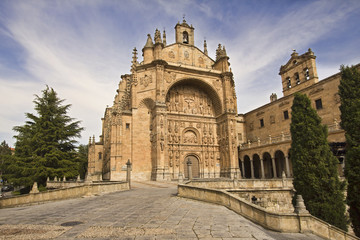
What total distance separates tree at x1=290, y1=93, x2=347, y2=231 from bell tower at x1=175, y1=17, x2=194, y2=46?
2365cm

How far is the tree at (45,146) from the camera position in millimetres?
23188

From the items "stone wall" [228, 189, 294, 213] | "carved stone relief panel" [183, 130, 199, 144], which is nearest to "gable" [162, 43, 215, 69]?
"carved stone relief panel" [183, 130, 199, 144]

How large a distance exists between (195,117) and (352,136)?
20.3m

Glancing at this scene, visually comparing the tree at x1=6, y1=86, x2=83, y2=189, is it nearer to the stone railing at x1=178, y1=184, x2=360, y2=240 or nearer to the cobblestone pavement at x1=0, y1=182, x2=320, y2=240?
the cobblestone pavement at x1=0, y1=182, x2=320, y2=240

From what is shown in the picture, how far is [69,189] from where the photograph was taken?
1387 centimetres

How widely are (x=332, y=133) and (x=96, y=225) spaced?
21069 mm

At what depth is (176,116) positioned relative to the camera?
98.0 feet

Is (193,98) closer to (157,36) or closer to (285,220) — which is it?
(157,36)

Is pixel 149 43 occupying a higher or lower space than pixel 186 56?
higher

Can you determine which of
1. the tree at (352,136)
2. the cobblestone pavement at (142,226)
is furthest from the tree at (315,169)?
the cobblestone pavement at (142,226)

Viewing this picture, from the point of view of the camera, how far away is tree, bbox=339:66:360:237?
37.5 feet

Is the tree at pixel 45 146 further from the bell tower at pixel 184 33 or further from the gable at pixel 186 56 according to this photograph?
the bell tower at pixel 184 33

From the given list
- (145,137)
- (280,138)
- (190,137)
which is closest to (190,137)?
(190,137)

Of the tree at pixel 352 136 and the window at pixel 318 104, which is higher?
the window at pixel 318 104
